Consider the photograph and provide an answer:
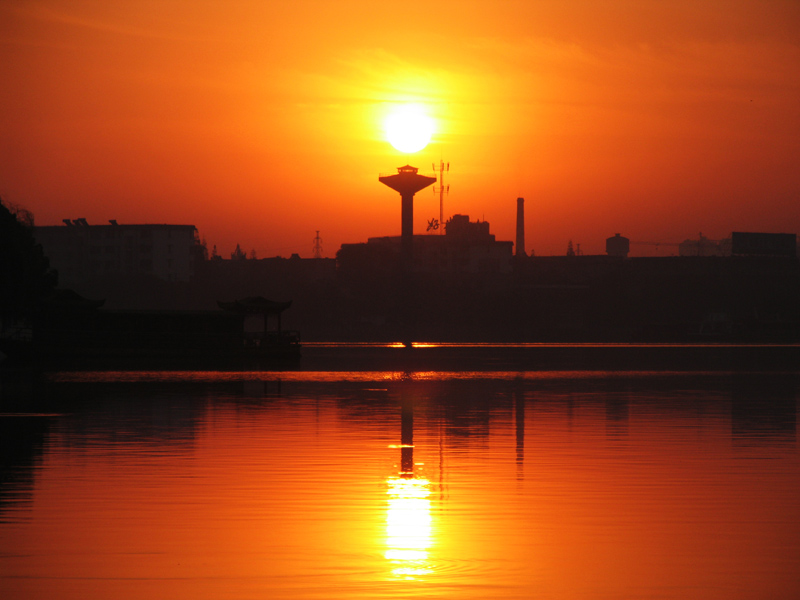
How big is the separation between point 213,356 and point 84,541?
56.2 metres

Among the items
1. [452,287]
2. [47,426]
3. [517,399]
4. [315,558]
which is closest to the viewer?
[315,558]

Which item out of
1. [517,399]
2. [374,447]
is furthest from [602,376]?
[374,447]

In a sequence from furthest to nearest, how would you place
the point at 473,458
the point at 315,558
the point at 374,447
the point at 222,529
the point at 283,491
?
the point at 374,447 < the point at 473,458 < the point at 283,491 < the point at 222,529 < the point at 315,558

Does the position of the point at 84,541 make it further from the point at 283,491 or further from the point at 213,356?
the point at 213,356

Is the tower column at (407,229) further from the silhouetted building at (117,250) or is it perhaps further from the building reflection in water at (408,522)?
the building reflection in water at (408,522)

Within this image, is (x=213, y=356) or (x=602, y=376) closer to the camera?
(x=602, y=376)

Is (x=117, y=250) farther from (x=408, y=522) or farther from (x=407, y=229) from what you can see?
(x=408, y=522)

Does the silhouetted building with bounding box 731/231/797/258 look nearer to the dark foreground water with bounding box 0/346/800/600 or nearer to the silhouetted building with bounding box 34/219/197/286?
the silhouetted building with bounding box 34/219/197/286

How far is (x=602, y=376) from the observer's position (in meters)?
54.5

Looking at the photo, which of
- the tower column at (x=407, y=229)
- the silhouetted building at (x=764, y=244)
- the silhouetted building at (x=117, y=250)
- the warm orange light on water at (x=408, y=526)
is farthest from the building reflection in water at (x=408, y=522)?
the silhouetted building at (x=764, y=244)

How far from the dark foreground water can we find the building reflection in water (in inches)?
1.8

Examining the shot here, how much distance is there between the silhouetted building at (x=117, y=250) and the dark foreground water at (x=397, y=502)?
15020 centimetres

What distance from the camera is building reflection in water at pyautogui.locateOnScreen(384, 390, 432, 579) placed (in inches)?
473

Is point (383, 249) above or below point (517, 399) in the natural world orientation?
above
